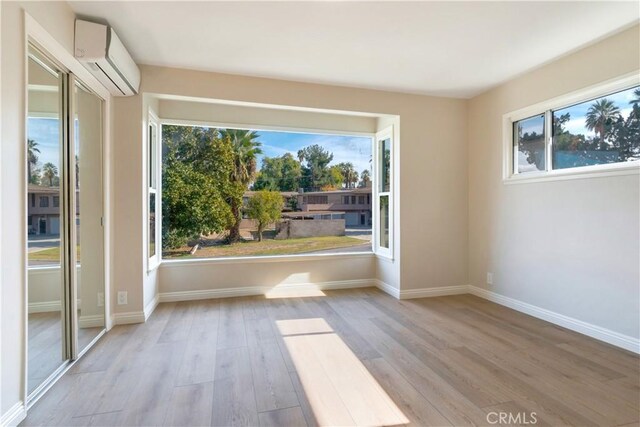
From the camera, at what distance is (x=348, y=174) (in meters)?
4.70

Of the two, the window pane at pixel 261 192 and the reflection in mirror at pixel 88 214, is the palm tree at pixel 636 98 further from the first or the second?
the reflection in mirror at pixel 88 214

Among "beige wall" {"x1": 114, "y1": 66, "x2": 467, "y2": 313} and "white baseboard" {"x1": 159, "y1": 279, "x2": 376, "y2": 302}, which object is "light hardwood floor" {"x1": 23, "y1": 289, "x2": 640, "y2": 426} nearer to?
"white baseboard" {"x1": 159, "y1": 279, "x2": 376, "y2": 302}

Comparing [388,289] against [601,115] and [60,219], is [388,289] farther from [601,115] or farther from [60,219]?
[60,219]

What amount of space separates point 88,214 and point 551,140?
15.0 feet

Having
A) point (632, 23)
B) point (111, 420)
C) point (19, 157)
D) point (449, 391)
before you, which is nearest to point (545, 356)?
point (449, 391)

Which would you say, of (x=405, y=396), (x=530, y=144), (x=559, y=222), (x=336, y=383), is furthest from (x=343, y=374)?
(x=530, y=144)

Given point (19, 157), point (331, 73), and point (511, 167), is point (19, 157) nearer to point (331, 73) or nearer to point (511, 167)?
point (331, 73)

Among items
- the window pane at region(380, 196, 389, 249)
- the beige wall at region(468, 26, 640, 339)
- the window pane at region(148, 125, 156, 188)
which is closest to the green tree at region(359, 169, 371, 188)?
the window pane at region(380, 196, 389, 249)

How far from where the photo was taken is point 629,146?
2639mm

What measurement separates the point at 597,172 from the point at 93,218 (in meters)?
4.54

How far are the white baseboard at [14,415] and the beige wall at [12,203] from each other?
0.02 metres

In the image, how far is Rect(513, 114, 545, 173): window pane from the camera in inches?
133

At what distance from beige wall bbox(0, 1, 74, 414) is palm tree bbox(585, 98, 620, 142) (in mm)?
4384

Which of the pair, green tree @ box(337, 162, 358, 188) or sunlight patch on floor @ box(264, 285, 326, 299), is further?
green tree @ box(337, 162, 358, 188)
